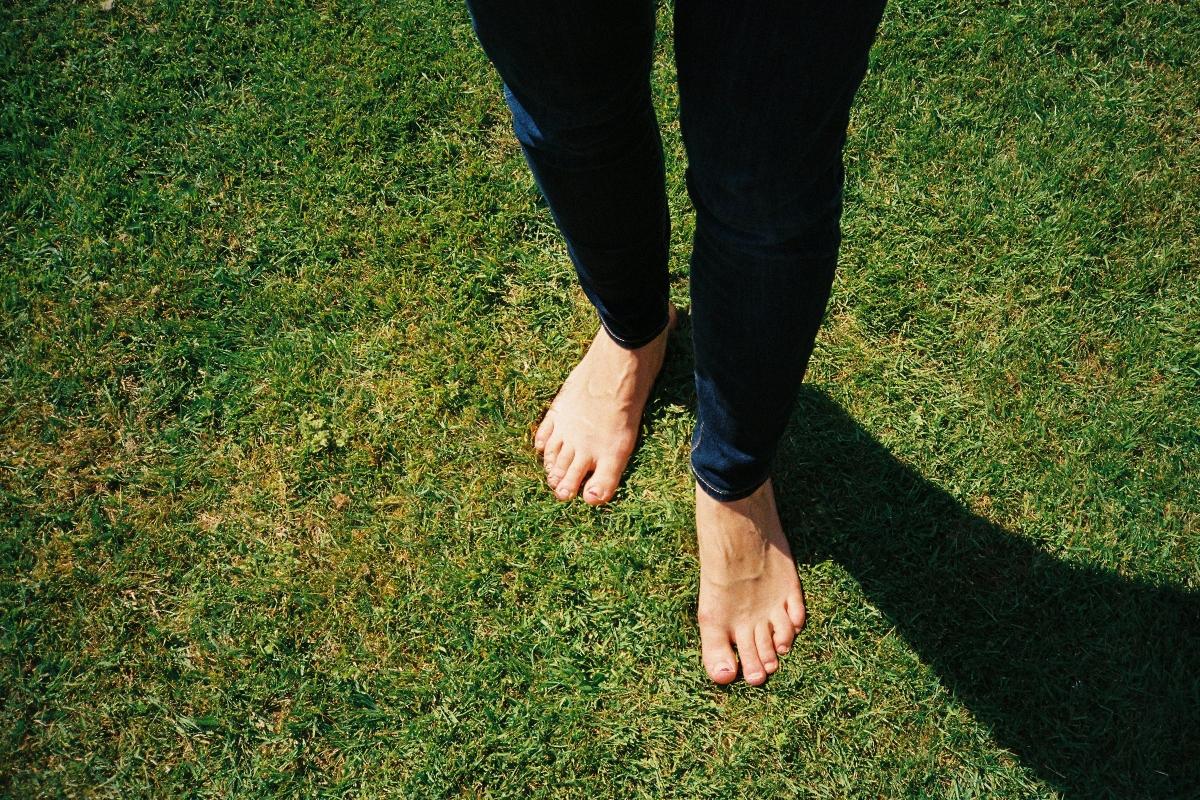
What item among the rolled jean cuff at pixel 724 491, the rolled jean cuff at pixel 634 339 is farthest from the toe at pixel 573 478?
the rolled jean cuff at pixel 724 491

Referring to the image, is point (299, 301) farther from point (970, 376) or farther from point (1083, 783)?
point (1083, 783)

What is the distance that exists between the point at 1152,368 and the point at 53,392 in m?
3.49

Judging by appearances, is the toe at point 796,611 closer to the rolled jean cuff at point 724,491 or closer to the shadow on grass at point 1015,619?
the shadow on grass at point 1015,619

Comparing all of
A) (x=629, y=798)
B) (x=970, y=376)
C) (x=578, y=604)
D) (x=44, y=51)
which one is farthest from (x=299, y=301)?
(x=970, y=376)

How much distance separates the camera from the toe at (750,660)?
2.23 meters

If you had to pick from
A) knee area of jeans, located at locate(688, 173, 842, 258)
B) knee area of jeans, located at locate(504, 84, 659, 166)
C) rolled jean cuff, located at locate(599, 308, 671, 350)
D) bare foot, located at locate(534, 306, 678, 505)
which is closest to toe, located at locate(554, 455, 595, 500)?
bare foot, located at locate(534, 306, 678, 505)

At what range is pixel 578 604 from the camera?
2.36 meters

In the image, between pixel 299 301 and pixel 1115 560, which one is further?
pixel 299 301

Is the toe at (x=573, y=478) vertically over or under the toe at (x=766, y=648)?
over

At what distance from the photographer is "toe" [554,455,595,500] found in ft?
8.08

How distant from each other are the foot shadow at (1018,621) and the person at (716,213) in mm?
283

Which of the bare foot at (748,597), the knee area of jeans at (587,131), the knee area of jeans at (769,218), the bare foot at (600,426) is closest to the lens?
the knee area of jeans at (769,218)

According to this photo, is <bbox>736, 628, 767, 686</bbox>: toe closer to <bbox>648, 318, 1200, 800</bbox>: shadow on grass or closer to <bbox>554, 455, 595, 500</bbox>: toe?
<bbox>648, 318, 1200, 800</bbox>: shadow on grass

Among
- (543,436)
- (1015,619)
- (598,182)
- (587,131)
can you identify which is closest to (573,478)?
(543,436)
